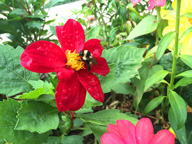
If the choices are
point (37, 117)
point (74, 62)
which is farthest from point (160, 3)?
point (37, 117)

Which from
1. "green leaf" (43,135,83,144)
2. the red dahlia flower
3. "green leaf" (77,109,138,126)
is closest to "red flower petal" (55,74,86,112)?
the red dahlia flower

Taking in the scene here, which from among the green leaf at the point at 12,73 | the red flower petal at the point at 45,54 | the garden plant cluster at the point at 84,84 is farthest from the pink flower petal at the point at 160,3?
the green leaf at the point at 12,73

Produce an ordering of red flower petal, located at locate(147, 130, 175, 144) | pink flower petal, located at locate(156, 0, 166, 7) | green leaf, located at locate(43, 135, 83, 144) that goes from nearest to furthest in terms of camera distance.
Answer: red flower petal, located at locate(147, 130, 175, 144) < pink flower petal, located at locate(156, 0, 166, 7) < green leaf, located at locate(43, 135, 83, 144)

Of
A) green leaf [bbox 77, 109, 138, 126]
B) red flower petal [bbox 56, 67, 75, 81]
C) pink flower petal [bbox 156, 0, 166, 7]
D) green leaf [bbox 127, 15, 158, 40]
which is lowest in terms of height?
green leaf [bbox 77, 109, 138, 126]

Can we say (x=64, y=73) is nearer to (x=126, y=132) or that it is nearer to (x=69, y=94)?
(x=69, y=94)

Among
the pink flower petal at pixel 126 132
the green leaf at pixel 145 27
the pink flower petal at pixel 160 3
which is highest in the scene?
the pink flower petal at pixel 160 3

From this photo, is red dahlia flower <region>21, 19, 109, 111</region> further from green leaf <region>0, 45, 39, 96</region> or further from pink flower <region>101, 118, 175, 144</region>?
green leaf <region>0, 45, 39, 96</region>

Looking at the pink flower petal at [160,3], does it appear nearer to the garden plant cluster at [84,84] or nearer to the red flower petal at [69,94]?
the garden plant cluster at [84,84]
